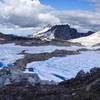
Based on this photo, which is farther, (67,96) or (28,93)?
(28,93)

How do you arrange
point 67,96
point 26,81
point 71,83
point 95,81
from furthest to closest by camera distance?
point 26,81
point 71,83
point 95,81
point 67,96

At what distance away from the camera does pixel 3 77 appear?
34938 millimetres

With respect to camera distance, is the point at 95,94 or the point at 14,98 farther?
the point at 14,98

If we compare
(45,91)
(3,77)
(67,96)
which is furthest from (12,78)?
(67,96)

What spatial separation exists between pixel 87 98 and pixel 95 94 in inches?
31.0

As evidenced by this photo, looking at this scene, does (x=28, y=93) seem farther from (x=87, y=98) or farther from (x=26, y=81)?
(x=26, y=81)

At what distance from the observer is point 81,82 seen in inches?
1056

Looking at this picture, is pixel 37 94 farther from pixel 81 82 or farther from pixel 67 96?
pixel 81 82

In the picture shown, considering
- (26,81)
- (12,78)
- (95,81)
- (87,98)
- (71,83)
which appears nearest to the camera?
(87,98)

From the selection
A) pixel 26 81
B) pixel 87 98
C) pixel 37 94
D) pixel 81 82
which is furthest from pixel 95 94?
pixel 26 81

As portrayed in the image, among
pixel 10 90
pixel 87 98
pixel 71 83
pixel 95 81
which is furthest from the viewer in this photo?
pixel 71 83

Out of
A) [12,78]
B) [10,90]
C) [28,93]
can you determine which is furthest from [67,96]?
[12,78]

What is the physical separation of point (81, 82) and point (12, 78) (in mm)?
9107

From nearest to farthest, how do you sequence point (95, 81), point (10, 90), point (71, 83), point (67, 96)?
point (67, 96), point (95, 81), point (10, 90), point (71, 83)
